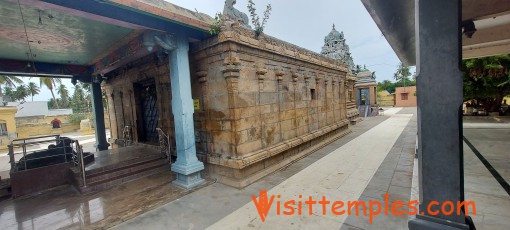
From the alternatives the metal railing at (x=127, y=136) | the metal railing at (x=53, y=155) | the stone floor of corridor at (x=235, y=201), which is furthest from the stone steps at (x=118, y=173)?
the metal railing at (x=127, y=136)

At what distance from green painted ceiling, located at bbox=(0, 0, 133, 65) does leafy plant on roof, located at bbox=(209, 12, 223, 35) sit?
2.08 m

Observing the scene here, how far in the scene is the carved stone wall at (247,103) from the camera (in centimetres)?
522

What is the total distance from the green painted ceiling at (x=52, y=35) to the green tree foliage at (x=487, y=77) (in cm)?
1551

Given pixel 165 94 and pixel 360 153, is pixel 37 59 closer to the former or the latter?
pixel 165 94

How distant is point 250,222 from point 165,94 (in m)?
4.73

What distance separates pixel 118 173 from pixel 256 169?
3.61m

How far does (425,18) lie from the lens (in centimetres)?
214

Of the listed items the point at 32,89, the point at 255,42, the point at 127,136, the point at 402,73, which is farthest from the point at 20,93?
the point at 402,73

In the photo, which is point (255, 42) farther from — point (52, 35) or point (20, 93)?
point (20, 93)

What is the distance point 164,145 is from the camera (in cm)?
680

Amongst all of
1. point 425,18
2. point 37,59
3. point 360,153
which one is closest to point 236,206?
point 425,18

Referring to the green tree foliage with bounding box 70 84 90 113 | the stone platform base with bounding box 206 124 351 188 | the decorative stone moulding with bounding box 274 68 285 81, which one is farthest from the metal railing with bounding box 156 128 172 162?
the green tree foliage with bounding box 70 84 90 113

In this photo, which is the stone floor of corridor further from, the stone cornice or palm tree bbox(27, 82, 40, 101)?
palm tree bbox(27, 82, 40, 101)

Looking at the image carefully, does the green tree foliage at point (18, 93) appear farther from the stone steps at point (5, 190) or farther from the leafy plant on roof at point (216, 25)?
the leafy plant on roof at point (216, 25)
